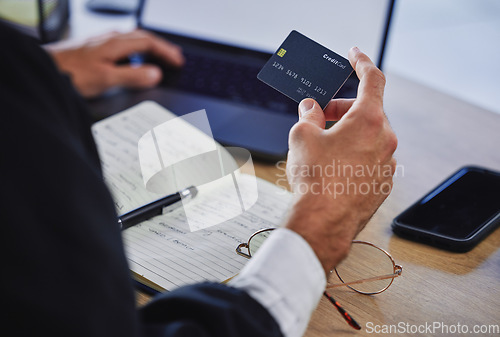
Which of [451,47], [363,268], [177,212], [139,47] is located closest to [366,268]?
[363,268]

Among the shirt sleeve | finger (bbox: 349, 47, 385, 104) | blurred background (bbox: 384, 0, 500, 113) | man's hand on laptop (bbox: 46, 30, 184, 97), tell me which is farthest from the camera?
blurred background (bbox: 384, 0, 500, 113)

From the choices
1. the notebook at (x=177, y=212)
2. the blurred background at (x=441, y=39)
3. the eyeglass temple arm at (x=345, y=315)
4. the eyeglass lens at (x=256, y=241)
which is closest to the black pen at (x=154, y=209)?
the notebook at (x=177, y=212)

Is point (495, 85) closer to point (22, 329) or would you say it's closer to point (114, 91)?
point (114, 91)

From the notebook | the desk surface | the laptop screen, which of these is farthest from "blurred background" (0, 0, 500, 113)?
the notebook

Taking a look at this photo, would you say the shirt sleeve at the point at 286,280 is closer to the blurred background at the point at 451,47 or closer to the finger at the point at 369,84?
the finger at the point at 369,84

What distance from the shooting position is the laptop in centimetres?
79

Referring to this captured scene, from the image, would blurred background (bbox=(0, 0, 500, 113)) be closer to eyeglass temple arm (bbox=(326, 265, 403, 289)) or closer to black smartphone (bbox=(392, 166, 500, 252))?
black smartphone (bbox=(392, 166, 500, 252))

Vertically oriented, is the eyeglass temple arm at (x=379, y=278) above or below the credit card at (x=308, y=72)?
below

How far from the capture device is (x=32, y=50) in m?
0.33

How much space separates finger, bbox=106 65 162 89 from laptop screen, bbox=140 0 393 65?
0.13 m

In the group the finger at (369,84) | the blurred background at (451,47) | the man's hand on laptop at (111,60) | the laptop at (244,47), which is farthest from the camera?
the blurred background at (451,47)

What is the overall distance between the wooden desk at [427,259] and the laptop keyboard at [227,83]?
16cm

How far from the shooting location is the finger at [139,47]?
0.92 metres

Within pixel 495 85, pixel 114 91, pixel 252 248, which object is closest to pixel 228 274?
pixel 252 248
